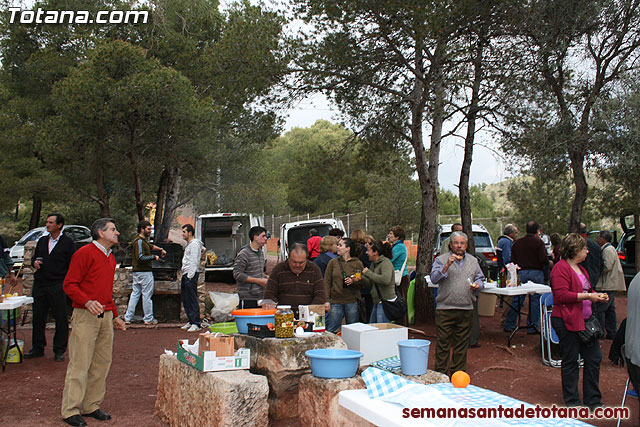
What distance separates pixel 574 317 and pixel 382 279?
2.55 metres

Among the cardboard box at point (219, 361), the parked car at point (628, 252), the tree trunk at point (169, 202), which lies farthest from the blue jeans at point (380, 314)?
the tree trunk at point (169, 202)

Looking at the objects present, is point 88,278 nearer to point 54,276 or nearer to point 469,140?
point 54,276

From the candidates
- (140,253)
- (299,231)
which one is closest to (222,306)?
(140,253)

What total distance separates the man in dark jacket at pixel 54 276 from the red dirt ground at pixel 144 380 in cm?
41

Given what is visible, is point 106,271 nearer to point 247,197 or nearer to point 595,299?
point 595,299

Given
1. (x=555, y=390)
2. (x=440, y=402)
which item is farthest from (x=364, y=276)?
(x=440, y=402)

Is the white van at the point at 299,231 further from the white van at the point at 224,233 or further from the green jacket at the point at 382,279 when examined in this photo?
the green jacket at the point at 382,279

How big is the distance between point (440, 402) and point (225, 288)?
14660 millimetres

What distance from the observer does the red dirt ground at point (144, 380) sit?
5500 millimetres

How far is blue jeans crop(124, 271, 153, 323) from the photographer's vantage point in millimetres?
10297

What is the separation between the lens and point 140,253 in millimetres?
10078

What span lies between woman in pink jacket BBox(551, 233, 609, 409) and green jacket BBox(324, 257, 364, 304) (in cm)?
255

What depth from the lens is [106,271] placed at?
5199 millimetres

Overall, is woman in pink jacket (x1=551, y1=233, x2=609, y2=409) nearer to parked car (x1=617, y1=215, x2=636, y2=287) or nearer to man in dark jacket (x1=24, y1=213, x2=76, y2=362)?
man in dark jacket (x1=24, y1=213, x2=76, y2=362)
